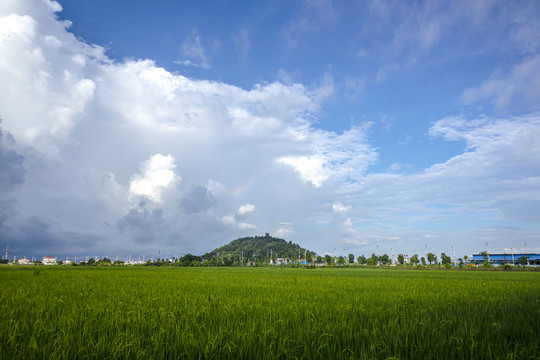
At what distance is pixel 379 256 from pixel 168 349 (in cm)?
14444

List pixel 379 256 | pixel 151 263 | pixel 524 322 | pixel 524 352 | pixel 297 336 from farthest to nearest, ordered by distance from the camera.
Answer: pixel 379 256 < pixel 151 263 < pixel 524 322 < pixel 297 336 < pixel 524 352

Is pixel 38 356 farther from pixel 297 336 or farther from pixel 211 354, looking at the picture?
pixel 297 336

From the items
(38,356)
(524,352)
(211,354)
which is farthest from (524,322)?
(38,356)

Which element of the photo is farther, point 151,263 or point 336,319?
point 151,263

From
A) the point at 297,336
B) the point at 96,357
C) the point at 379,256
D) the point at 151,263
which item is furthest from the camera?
the point at 379,256

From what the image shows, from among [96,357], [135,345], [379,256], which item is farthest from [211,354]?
A: [379,256]

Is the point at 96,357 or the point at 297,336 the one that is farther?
the point at 297,336

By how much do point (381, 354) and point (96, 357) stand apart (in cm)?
359

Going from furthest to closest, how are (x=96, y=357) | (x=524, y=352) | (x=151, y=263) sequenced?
(x=151, y=263) < (x=524, y=352) < (x=96, y=357)

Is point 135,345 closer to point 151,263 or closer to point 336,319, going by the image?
point 336,319

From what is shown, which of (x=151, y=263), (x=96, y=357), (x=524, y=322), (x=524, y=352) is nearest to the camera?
(x=96, y=357)

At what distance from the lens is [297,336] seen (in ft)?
14.8

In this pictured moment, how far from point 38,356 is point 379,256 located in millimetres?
145280

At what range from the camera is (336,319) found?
574 cm
